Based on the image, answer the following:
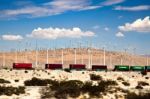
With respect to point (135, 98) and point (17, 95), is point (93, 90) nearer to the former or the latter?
point (135, 98)

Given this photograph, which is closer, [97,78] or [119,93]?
[119,93]

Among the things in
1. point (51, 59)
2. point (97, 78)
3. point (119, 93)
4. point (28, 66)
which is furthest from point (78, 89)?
point (51, 59)

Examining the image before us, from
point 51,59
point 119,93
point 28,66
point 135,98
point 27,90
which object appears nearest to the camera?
point 135,98

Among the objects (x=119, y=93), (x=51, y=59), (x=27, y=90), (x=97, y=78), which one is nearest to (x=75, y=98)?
(x=119, y=93)

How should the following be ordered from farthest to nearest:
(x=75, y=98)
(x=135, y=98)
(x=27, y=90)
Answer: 1. (x=27, y=90)
2. (x=75, y=98)
3. (x=135, y=98)

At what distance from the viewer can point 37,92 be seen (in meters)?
32.2

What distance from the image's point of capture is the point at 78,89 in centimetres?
2944

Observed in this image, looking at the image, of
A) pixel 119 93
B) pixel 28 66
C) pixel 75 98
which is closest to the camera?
pixel 75 98

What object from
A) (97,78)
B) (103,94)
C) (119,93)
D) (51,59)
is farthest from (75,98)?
(51,59)

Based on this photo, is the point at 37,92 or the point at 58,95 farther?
the point at 37,92

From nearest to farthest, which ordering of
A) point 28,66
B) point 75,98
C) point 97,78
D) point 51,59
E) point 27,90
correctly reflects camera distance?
point 75,98 → point 27,90 → point 97,78 → point 28,66 → point 51,59

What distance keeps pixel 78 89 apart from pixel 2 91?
7502 mm

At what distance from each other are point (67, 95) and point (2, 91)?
708 centimetres

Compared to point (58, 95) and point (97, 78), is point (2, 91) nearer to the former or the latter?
point (58, 95)
